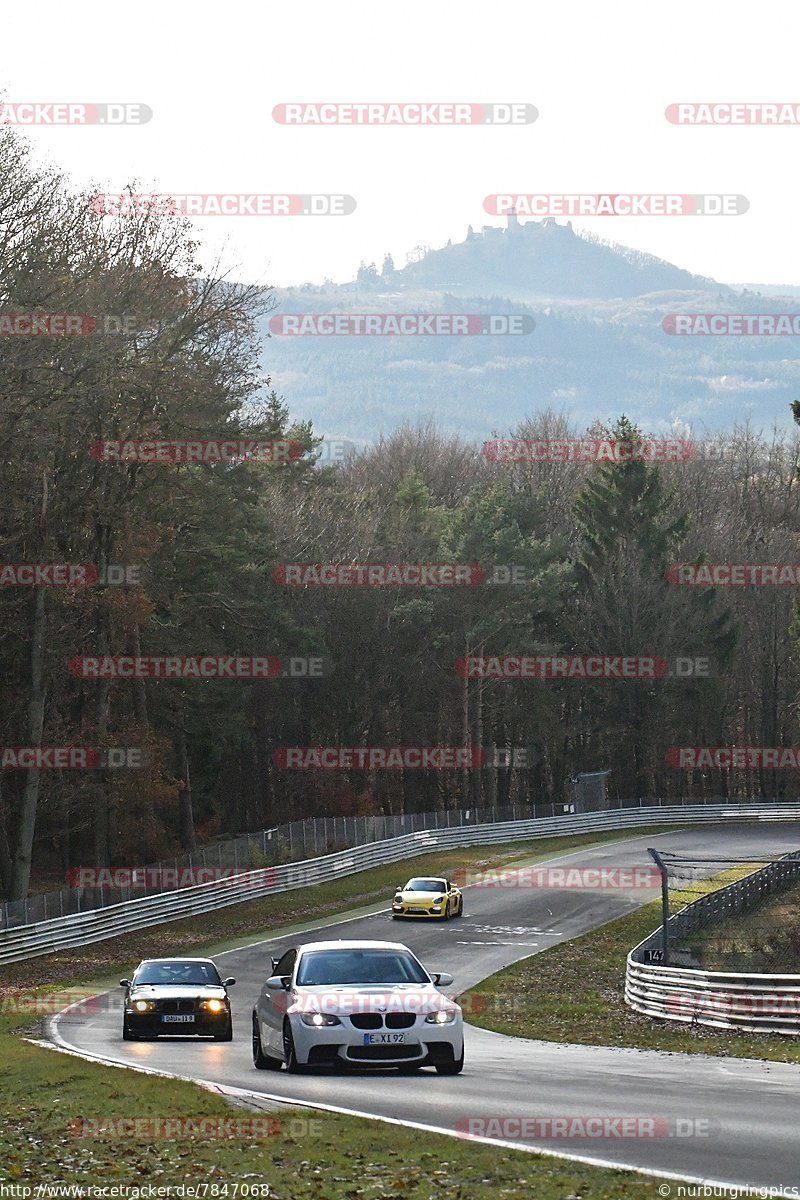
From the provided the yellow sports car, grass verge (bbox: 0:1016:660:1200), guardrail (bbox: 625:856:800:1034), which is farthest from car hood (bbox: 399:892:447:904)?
grass verge (bbox: 0:1016:660:1200)

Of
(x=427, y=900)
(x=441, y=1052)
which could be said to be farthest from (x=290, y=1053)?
(x=427, y=900)

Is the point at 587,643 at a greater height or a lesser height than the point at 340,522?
lesser

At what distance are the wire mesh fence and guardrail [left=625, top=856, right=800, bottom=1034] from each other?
0.62 ft

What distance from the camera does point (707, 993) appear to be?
82.4 ft

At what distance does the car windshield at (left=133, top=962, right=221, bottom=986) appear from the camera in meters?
24.0

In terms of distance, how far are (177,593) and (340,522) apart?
25.5m

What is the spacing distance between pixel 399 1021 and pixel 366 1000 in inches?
16.5

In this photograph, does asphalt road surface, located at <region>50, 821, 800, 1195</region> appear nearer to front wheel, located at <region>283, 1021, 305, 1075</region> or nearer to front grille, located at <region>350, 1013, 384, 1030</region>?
front wheel, located at <region>283, 1021, 305, 1075</region>

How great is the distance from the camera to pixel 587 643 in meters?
85.8

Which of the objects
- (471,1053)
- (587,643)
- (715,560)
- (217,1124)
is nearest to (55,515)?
(471,1053)

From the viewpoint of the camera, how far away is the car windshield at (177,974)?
2402 cm

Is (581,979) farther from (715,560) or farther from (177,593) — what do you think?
(715,560)

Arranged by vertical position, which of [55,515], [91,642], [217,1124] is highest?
[55,515]

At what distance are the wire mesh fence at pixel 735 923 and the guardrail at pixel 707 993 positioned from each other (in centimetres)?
19
